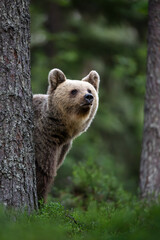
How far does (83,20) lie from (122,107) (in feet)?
12.8

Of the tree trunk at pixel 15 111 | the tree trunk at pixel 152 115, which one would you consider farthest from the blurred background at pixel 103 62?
the tree trunk at pixel 15 111

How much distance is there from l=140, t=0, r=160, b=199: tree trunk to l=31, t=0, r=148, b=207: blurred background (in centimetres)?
279

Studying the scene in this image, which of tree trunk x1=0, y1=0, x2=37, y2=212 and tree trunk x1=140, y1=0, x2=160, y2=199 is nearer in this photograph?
tree trunk x1=0, y1=0, x2=37, y2=212

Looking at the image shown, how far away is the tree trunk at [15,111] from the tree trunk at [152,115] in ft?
10.1

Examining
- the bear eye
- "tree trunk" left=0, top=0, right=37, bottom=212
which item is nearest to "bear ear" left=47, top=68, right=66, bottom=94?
the bear eye

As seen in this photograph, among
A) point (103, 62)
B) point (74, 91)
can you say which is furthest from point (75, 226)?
point (103, 62)

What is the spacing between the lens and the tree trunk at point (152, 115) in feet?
24.4

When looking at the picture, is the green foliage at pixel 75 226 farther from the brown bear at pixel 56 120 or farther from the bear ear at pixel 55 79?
the bear ear at pixel 55 79

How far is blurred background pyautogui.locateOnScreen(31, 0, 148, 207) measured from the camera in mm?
12219

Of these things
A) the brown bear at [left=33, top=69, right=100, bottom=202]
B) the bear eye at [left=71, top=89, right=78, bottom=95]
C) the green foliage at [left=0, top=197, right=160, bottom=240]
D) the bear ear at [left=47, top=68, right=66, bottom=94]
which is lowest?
the green foliage at [left=0, top=197, right=160, bottom=240]

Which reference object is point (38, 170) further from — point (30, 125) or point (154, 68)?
point (154, 68)

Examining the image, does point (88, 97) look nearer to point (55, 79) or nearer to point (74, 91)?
point (74, 91)

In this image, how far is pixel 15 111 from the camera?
491 centimetres

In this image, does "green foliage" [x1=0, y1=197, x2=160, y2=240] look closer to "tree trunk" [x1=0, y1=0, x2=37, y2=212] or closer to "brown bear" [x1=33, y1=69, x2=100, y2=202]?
"tree trunk" [x1=0, y1=0, x2=37, y2=212]
